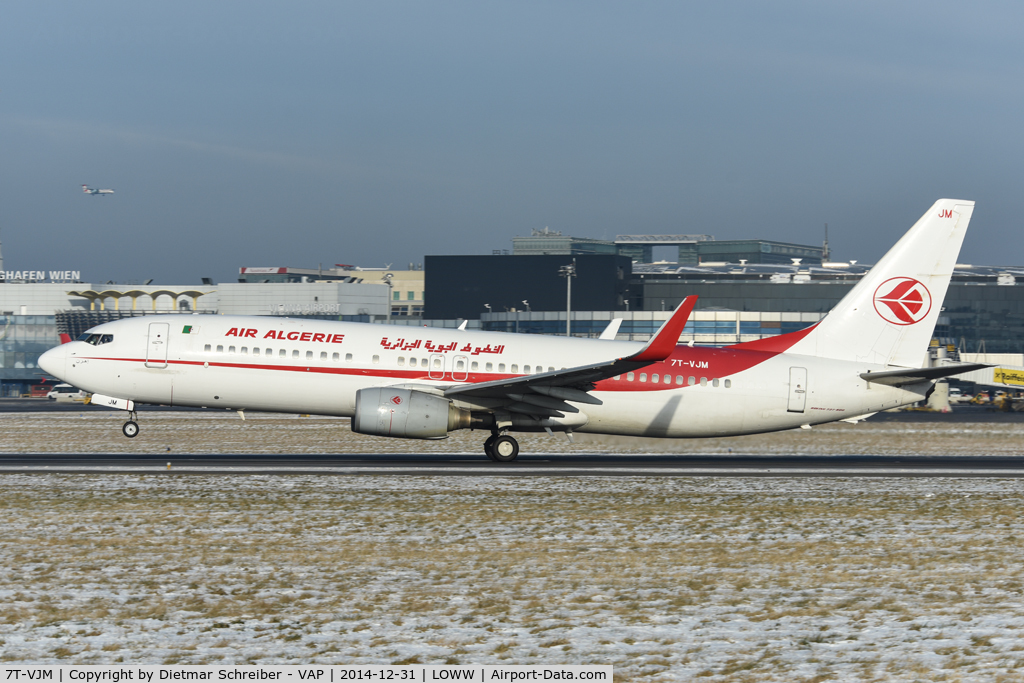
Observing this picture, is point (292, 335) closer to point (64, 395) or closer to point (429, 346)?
point (429, 346)

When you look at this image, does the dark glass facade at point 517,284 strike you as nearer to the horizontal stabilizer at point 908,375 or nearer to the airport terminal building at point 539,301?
the airport terminal building at point 539,301

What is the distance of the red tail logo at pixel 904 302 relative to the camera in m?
31.8

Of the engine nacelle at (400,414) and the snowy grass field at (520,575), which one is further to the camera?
the engine nacelle at (400,414)

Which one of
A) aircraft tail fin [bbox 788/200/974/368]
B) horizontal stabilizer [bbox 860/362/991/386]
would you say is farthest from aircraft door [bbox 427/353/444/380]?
horizontal stabilizer [bbox 860/362/991/386]

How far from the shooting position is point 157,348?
2967 cm

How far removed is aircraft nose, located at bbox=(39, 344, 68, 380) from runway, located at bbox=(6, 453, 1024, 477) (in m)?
2.61

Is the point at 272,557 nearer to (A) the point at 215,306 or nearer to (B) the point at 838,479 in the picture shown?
(B) the point at 838,479

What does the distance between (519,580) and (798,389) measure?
66.8 feet

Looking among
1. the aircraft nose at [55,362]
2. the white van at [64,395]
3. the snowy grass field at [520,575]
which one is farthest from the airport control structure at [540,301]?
the snowy grass field at [520,575]

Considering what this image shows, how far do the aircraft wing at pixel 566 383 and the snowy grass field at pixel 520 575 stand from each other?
4452 millimetres

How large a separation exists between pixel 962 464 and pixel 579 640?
2575 centimetres

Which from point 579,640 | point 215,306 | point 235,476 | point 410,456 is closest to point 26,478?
point 235,476

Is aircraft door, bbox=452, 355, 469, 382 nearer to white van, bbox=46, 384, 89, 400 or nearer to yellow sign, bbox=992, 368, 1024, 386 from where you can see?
white van, bbox=46, 384, 89, 400
